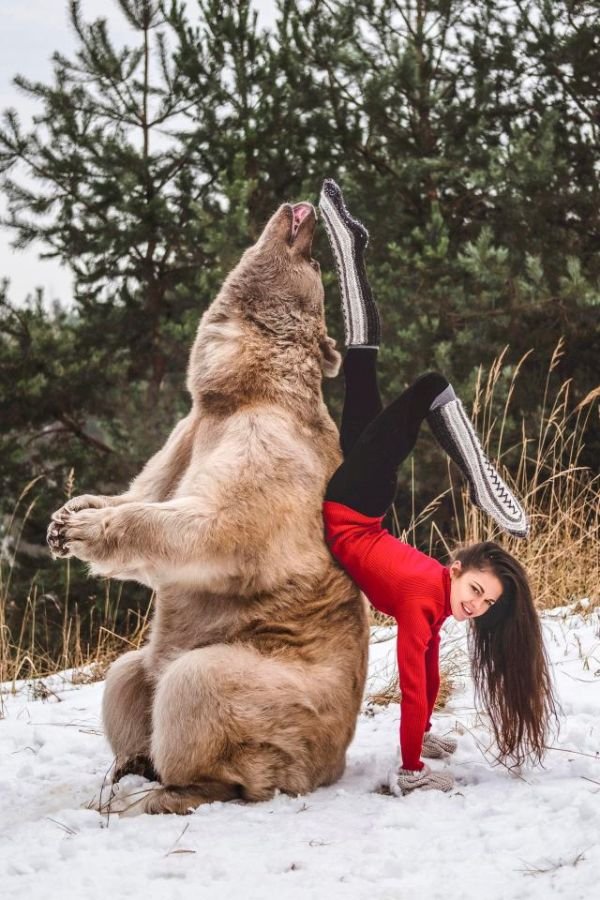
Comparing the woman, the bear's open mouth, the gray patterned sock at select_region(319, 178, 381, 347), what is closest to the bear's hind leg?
the woman

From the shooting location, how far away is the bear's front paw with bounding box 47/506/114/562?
9.91 ft

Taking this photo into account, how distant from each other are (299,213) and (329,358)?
1.79 feet

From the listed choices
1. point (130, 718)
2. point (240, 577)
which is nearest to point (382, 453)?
point (240, 577)

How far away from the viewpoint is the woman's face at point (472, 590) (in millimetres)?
3025

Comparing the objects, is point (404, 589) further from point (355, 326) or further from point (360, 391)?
point (355, 326)

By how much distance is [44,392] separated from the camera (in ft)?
40.7

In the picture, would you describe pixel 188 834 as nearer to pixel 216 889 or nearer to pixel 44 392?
pixel 216 889

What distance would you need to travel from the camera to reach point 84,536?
303cm

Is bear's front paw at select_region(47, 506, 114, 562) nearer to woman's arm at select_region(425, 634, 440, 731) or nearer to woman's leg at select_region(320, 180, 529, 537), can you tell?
woman's leg at select_region(320, 180, 529, 537)

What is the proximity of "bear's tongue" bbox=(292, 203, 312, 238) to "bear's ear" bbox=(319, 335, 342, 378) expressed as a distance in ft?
1.34

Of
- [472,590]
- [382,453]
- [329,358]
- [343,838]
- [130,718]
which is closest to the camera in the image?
[343,838]

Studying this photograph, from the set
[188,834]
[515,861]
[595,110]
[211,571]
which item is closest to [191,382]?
[211,571]

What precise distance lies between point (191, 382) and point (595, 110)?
32.4 ft

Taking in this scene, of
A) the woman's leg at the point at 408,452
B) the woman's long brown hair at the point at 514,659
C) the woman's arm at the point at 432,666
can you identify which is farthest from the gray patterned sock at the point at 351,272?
the woman's arm at the point at 432,666
